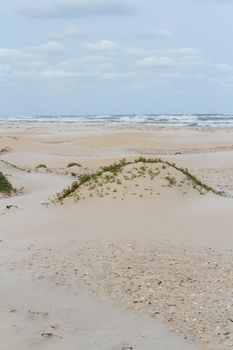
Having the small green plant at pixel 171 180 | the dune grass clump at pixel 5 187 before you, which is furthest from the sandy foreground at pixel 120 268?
the dune grass clump at pixel 5 187

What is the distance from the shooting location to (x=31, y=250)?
8180 mm

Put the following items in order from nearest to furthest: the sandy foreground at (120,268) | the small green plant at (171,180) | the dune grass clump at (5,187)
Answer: the sandy foreground at (120,268)
the small green plant at (171,180)
the dune grass clump at (5,187)

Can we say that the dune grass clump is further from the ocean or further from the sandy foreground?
the ocean

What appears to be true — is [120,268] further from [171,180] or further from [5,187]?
[5,187]

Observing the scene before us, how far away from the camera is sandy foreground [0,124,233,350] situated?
537cm

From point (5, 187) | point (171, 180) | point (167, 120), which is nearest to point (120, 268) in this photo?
point (171, 180)

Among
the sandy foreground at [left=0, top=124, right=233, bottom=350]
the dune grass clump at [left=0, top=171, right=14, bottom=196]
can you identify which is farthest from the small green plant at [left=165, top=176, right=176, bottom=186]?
the dune grass clump at [left=0, top=171, right=14, bottom=196]

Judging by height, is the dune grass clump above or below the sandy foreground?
above

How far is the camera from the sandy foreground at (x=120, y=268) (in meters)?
5.37

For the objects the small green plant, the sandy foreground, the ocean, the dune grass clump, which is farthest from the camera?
the ocean

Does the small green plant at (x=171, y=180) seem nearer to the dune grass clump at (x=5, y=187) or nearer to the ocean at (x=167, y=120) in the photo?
the dune grass clump at (x=5, y=187)

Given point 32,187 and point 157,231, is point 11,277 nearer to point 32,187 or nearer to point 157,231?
point 157,231

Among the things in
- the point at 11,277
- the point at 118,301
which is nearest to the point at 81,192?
the point at 11,277

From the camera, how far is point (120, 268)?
7250mm
